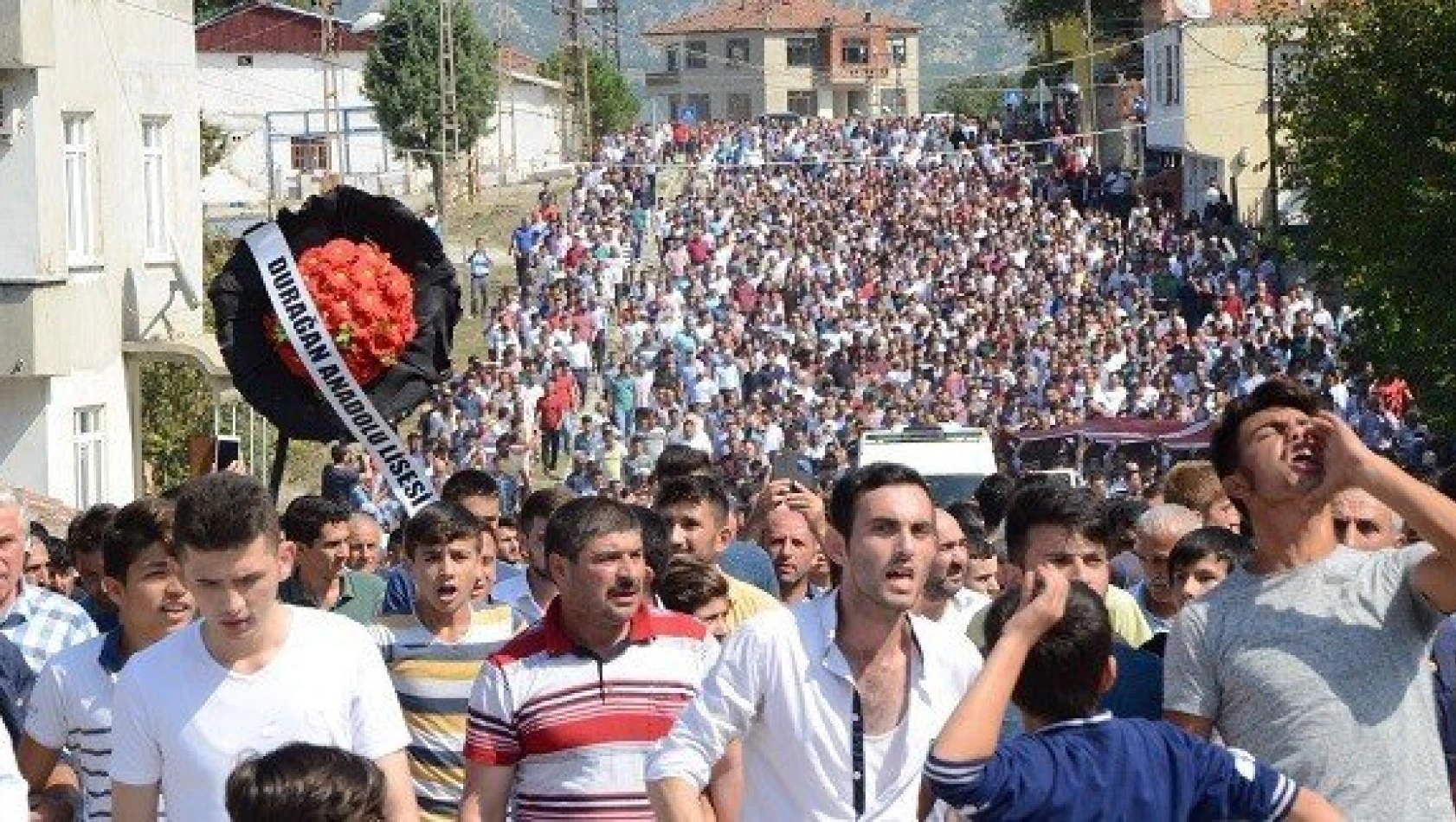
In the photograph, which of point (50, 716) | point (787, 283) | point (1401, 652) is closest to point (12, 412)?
point (50, 716)

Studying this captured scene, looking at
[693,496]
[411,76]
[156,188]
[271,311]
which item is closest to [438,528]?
[693,496]

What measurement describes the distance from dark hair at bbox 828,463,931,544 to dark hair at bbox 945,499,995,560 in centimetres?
377

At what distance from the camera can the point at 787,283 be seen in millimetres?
54219

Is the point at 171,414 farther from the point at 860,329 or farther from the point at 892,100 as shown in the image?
the point at 892,100

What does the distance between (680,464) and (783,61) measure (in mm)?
159867

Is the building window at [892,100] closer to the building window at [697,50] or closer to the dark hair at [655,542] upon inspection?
the building window at [697,50]

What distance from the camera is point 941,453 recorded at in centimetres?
2831

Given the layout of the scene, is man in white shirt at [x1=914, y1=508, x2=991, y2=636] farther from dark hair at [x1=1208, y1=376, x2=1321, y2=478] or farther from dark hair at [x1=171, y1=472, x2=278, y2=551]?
dark hair at [x1=171, y1=472, x2=278, y2=551]

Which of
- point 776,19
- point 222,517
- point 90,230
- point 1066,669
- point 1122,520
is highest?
point 776,19

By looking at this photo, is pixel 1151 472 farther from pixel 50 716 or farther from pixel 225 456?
pixel 50 716

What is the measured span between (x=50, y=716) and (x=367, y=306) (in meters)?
5.56

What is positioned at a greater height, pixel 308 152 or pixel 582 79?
pixel 582 79

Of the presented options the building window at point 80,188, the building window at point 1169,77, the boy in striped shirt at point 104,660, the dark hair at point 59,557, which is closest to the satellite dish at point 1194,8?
the building window at point 1169,77

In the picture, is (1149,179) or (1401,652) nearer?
(1401,652)
